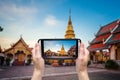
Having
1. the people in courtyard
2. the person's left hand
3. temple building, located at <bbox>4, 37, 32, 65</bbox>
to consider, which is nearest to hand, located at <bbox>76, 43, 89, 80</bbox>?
the people in courtyard

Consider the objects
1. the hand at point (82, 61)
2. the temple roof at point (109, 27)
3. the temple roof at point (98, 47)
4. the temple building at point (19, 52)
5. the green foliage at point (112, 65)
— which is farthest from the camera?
the temple building at point (19, 52)

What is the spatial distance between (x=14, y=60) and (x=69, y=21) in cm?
2027

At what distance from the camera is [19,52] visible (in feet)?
127

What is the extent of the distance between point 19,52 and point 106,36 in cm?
1975

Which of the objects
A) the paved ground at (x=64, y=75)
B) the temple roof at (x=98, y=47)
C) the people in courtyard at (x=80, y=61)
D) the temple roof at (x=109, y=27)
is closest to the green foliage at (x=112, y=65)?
the paved ground at (x=64, y=75)

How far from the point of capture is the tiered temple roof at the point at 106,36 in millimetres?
22086

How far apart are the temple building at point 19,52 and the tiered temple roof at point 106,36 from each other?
1456 centimetres

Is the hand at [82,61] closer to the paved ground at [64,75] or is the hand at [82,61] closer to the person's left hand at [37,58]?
the person's left hand at [37,58]

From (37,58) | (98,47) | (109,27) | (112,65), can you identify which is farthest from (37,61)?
(109,27)

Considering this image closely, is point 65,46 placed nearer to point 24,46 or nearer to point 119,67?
point 119,67

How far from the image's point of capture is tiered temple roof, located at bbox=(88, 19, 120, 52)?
2209 cm

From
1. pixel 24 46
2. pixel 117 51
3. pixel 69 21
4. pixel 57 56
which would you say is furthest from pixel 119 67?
pixel 69 21

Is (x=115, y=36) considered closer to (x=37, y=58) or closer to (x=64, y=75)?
(x=64, y=75)

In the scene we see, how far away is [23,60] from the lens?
126 ft
